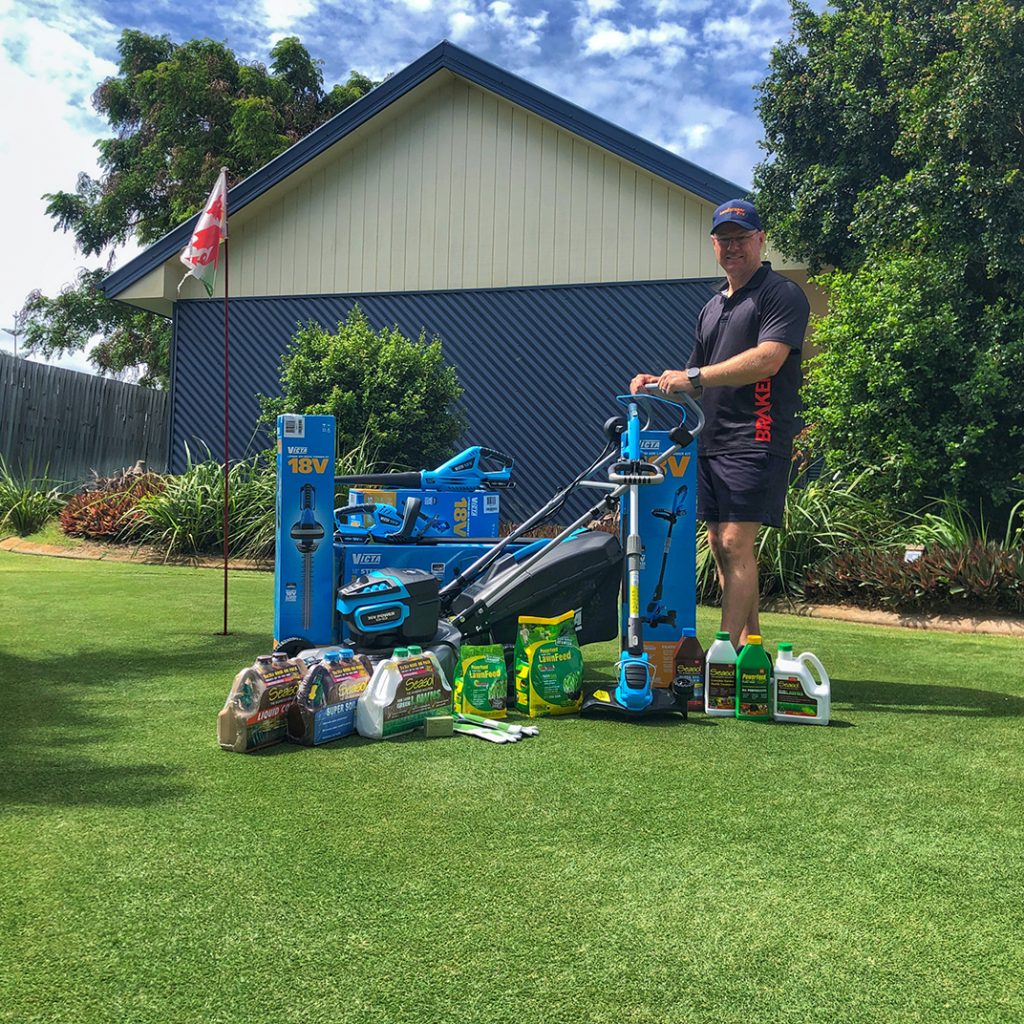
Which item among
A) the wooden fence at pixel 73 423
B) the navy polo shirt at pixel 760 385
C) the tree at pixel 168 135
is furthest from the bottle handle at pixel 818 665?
the tree at pixel 168 135

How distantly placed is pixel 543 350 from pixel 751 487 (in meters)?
8.95

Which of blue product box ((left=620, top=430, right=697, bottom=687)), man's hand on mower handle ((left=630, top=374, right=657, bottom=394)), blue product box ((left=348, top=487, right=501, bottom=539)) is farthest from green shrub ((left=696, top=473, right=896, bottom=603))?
man's hand on mower handle ((left=630, top=374, right=657, bottom=394))

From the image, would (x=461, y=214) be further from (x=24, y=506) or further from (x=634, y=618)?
(x=634, y=618)

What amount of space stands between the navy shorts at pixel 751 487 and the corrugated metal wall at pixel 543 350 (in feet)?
27.1

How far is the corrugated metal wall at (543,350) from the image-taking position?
40.5ft

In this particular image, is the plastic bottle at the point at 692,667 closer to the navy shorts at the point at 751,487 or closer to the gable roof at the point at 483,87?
the navy shorts at the point at 751,487

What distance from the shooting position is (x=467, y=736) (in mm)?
3387

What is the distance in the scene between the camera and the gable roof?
11.4 metres

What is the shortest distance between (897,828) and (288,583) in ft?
9.20

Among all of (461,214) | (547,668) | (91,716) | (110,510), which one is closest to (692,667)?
(547,668)

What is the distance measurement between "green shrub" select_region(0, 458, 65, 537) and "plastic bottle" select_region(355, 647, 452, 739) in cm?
976

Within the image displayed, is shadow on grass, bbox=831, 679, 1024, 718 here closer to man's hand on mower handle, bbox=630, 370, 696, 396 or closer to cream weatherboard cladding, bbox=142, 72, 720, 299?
man's hand on mower handle, bbox=630, 370, 696, 396

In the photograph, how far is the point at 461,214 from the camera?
13.0 metres

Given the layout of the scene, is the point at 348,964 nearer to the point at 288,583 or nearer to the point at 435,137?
the point at 288,583
